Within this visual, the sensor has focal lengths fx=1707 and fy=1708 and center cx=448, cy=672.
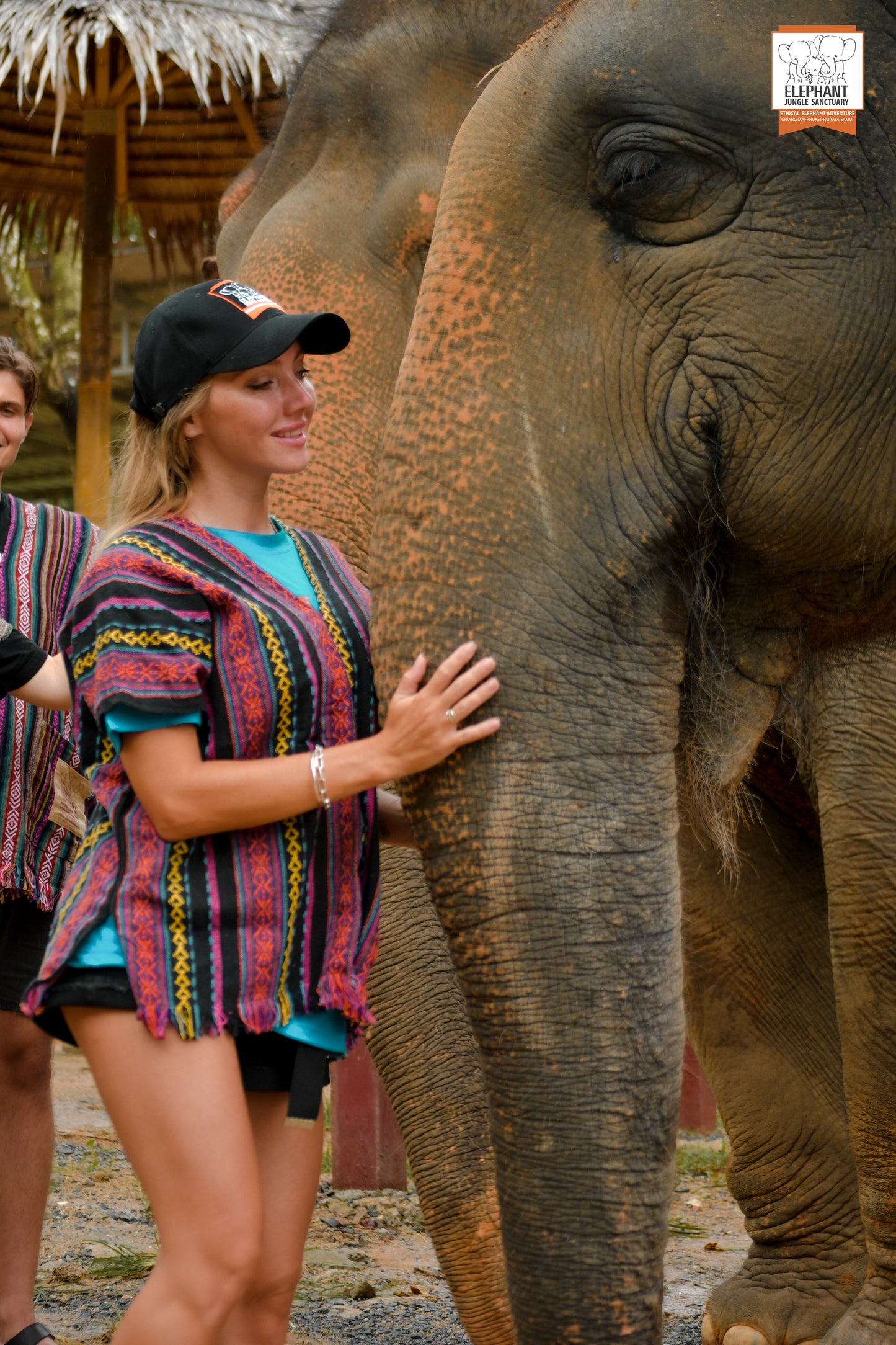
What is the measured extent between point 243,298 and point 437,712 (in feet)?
1.76

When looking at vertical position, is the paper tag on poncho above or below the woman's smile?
below

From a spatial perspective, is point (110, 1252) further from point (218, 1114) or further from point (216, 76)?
point (216, 76)

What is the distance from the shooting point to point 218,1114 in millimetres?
1645

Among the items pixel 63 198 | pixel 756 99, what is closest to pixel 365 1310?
pixel 756 99

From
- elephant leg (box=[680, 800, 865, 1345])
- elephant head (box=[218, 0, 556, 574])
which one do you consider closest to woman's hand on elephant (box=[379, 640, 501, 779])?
elephant head (box=[218, 0, 556, 574])

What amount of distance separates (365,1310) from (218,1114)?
176cm

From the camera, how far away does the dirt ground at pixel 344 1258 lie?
A: 3.14 metres

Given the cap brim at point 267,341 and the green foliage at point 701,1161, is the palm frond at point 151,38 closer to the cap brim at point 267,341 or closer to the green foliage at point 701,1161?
the green foliage at point 701,1161

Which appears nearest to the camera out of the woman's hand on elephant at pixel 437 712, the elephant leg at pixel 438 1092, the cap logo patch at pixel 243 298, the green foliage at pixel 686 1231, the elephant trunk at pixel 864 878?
the woman's hand on elephant at pixel 437 712

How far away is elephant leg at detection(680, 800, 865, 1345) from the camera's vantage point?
3.06 meters

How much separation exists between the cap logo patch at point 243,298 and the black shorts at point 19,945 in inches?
49.9

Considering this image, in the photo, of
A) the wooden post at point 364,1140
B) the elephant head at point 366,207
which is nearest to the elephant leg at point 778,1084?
the elephant head at point 366,207

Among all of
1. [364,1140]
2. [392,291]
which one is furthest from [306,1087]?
[364,1140]

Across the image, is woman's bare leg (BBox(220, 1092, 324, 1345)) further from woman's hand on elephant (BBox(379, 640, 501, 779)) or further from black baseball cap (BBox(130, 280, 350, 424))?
black baseball cap (BBox(130, 280, 350, 424))
